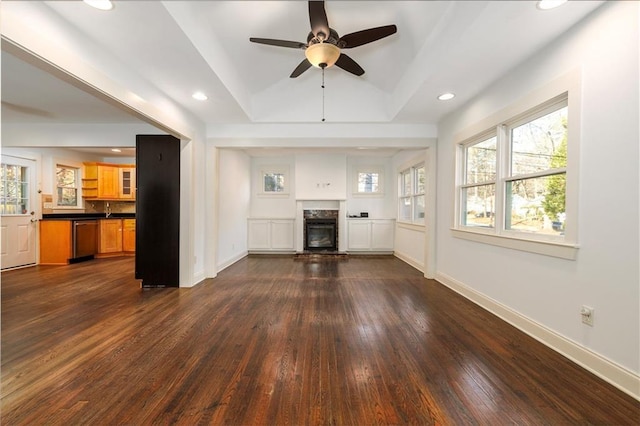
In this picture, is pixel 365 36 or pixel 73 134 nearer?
pixel 365 36

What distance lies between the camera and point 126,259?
5.86 m

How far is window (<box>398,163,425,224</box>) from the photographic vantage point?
5.25 metres

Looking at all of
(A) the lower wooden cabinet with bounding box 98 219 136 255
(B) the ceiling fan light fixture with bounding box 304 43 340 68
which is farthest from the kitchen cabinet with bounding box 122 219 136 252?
(B) the ceiling fan light fixture with bounding box 304 43 340 68

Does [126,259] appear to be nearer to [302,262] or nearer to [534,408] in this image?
[302,262]

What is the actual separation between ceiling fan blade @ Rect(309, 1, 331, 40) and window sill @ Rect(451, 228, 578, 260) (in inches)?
103

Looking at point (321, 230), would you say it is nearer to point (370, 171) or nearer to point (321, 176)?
point (321, 176)

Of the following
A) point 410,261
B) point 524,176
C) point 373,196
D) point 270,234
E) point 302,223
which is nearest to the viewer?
point 524,176

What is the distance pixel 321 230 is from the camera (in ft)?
22.1

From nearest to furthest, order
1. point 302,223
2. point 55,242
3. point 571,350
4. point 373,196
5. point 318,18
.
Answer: point 571,350 → point 318,18 → point 55,242 → point 302,223 → point 373,196

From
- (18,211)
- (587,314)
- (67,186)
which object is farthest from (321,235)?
(18,211)

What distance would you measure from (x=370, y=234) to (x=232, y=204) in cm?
337

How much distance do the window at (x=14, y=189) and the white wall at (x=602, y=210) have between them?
808 cm

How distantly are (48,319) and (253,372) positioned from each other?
8.12 ft

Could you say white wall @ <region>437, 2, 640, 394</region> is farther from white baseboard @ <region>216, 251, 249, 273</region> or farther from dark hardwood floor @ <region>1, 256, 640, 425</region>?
white baseboard @ <region>216, 251, 249, 273</region>
